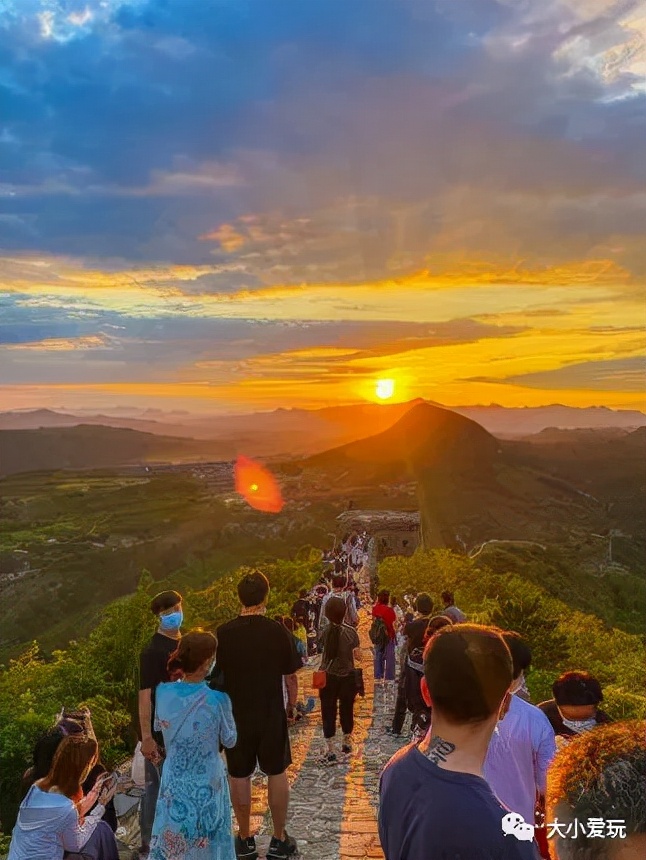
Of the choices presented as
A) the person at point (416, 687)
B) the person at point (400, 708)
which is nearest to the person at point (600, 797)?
the person at point (416, 687)

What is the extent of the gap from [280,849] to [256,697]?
1035 mm

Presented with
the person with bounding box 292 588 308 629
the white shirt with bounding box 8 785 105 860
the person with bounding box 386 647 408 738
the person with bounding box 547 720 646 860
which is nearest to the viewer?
the person with bounding box 547 720 646 860

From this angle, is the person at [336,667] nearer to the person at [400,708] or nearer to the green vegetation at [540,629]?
the person at [400,708]

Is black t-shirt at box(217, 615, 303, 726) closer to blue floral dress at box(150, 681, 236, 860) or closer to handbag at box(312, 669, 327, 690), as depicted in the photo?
blue floral dress at box(150, 681, 236, 860)

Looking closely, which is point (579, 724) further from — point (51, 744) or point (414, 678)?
point (414, 678)

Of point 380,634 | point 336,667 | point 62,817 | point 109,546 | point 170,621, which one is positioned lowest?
point 109,546

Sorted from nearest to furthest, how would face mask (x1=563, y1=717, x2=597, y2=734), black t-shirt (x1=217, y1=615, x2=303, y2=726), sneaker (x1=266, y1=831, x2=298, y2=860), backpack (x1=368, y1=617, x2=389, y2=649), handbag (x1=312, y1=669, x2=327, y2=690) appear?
face mask (x1=563, y1=717, x2=597, y2=734) < black t-shirt (x1=217, y1=615, x2=303, y2=726) < sneaker (x1=266, y1=831, x2=298, y2=860) < handbag (x1=312, y1=669, x2=327, y2=690) < backpack (x1=368, y1=617, x2=389, y2=649)

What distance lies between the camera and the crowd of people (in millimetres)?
1614

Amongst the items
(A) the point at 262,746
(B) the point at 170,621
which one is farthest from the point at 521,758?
(B) the point at 170,621

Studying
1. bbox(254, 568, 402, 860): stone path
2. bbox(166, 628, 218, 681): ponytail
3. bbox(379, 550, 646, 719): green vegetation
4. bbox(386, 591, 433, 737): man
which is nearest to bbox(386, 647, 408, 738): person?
bbox(386, 591, 433, 737): man

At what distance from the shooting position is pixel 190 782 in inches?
141

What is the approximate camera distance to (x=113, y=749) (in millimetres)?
8195

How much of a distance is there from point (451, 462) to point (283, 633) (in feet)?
435

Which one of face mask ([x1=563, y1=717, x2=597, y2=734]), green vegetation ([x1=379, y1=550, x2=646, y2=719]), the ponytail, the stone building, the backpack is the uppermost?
the ponytail
